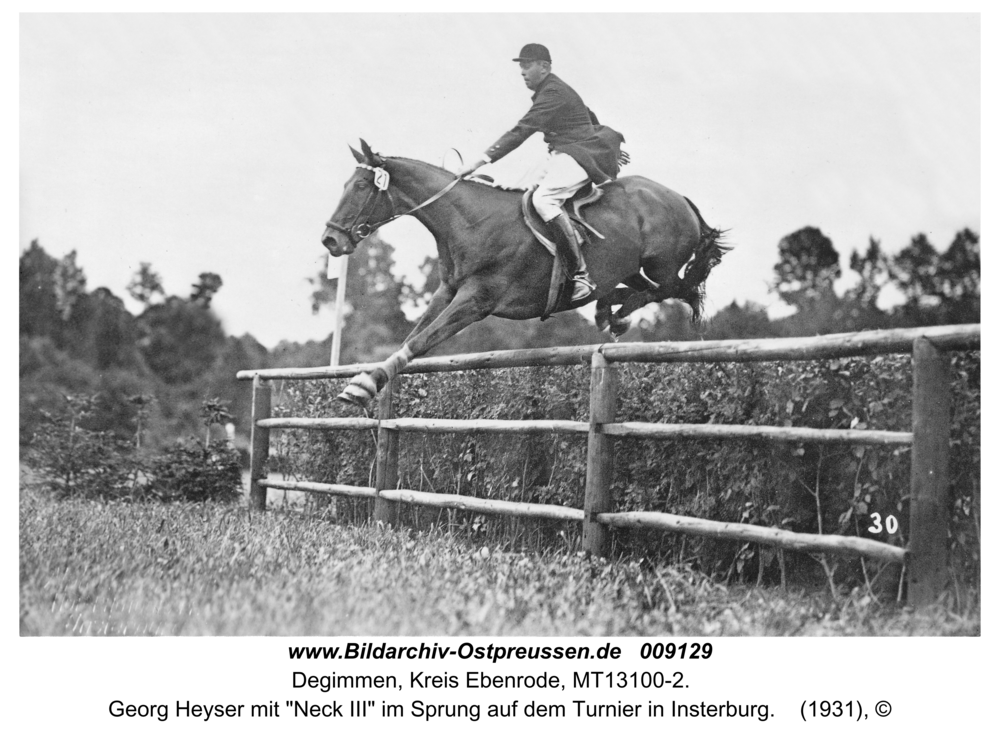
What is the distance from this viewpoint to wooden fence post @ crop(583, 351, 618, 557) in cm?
538

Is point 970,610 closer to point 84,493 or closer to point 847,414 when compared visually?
point 847,414

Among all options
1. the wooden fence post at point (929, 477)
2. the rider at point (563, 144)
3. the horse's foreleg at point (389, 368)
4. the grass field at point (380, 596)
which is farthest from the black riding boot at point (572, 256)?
the wooden fence post at point (929, 477)

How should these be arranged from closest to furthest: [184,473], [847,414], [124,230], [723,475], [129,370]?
[847,414]
[723,475]
[124,230]
[129,370]
[184,473]

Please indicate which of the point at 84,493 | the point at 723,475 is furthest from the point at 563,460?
the point at 84,493

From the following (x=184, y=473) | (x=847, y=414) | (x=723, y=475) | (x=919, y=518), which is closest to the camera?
(x=919, y=518)

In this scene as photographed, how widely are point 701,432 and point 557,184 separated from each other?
1.87 m

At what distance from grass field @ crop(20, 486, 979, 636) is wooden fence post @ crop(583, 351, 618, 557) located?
18cm

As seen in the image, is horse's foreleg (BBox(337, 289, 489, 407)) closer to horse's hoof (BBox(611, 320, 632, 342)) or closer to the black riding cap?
horse's hoof (BBox(611, 320, 632, 342))

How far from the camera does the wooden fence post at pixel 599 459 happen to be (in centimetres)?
538

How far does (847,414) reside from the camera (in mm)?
4781

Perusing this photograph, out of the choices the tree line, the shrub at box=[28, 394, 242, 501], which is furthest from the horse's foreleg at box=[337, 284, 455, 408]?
the shrub at box=[28, 394, 242, 501]

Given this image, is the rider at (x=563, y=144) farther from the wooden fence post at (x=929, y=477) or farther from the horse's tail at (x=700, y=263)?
the wooden fence post at (x=929, y=477)

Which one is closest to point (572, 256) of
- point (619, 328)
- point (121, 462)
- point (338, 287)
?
point (619, 328)
